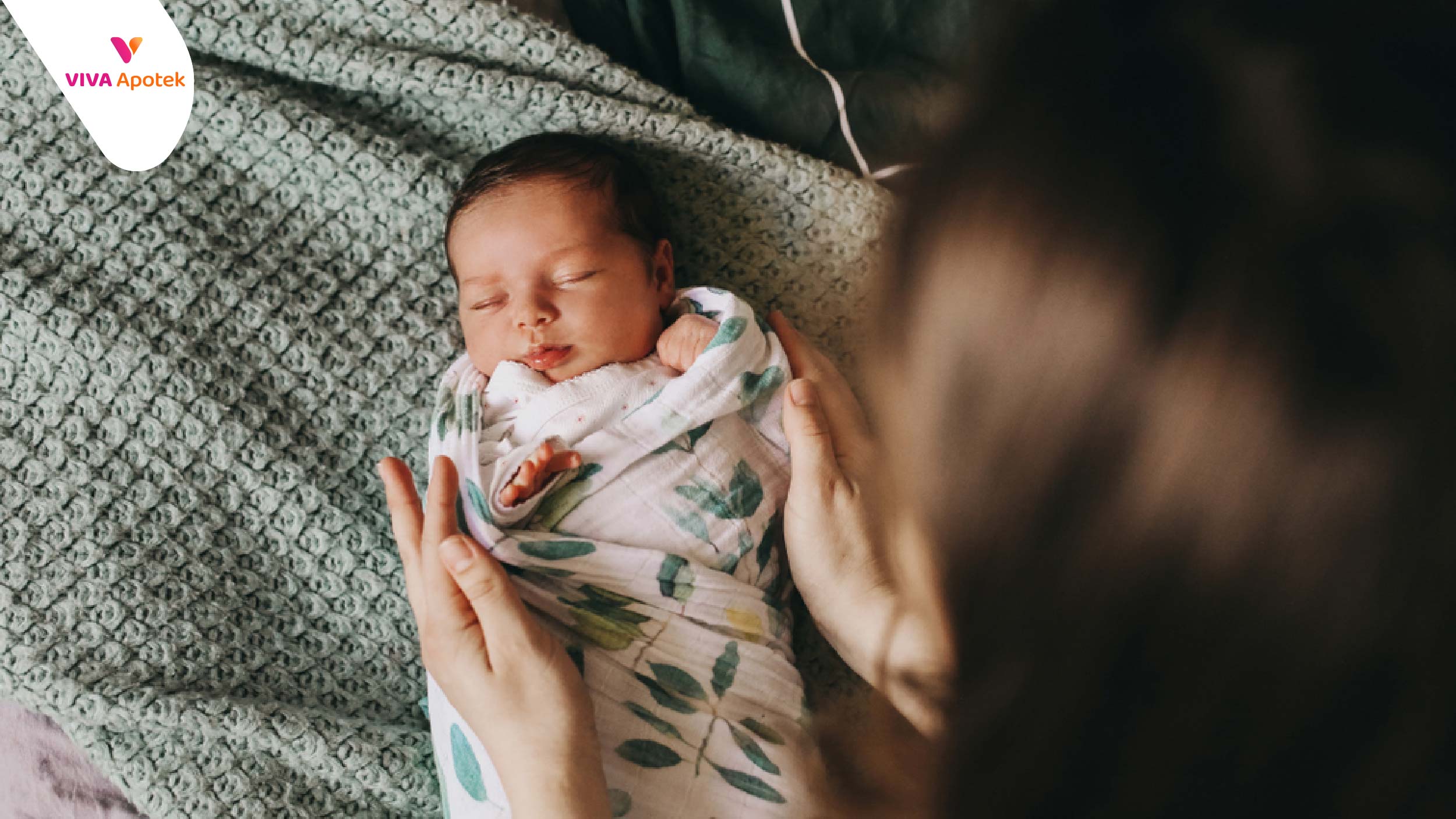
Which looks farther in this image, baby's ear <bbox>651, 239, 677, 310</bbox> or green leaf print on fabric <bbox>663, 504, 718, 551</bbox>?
baby's ear <bbox>651, 239, 677, 310</bbox>

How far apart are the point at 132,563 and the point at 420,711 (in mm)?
376

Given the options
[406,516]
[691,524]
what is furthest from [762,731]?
[406,516]

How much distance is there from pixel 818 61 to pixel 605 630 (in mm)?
799

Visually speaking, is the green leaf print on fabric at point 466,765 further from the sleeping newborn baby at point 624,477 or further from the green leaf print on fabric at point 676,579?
the green leaf print on fabric at point 676,579

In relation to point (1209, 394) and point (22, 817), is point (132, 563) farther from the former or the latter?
point (1209, 394)

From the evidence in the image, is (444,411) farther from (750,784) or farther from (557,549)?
(750,784)

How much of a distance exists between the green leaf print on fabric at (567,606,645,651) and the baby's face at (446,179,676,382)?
0.29m

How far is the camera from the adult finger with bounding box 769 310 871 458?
1.17m

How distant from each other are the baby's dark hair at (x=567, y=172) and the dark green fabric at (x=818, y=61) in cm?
19

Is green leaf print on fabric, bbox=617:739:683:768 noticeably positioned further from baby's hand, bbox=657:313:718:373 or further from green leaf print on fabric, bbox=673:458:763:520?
baby's hand, bbox=657:313:718:373

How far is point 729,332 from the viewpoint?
3.78ft

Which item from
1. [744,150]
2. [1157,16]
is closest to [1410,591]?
[1157,16]

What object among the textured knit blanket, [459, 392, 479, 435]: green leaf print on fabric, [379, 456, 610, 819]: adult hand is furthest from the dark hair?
the textured knit blanket

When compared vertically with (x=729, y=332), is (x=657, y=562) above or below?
below
